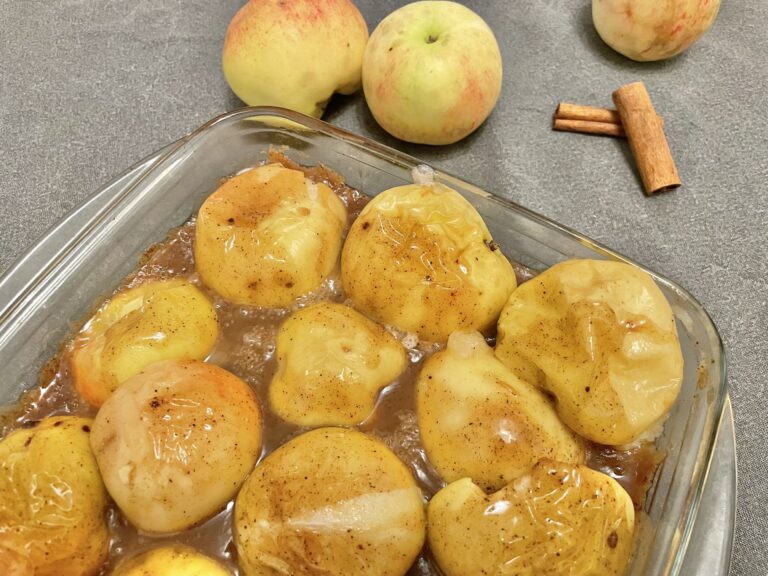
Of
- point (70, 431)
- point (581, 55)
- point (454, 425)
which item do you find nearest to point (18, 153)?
point (70, 431)

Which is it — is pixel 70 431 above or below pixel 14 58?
below

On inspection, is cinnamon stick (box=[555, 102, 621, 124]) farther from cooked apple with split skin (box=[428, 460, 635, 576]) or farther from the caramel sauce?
cooked apple with split skin (box=[428, 460, 635, 576])

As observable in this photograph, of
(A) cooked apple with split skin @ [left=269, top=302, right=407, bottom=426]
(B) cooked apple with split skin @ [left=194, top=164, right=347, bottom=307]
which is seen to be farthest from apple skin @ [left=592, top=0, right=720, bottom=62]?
(A) cooked apple with split skin @ [left=269, top=302, right=407, bottom=426]

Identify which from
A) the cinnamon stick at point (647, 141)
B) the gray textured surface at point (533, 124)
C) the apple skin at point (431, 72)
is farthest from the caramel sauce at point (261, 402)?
the cinnamon stick at point (647, 141)

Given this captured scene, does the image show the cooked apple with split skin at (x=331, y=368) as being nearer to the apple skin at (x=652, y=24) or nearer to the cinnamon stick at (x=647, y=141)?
the cinnamon stick at (x=647, y=141)

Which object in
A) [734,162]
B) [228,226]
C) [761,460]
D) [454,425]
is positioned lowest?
[761,460]

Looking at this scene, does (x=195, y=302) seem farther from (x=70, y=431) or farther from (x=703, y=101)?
(x=703, y=101)

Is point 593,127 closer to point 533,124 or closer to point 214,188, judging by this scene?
point 533,124
